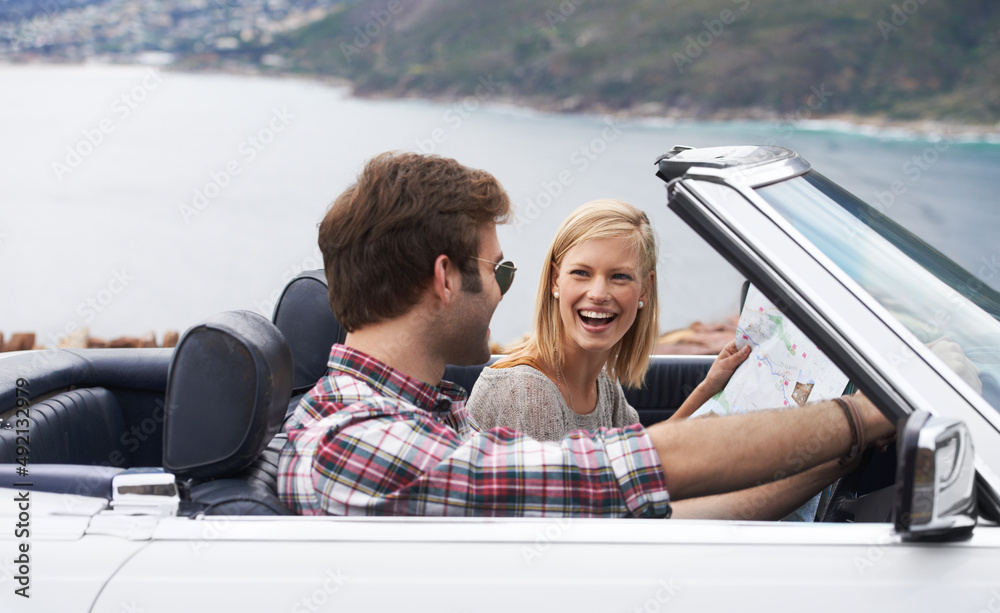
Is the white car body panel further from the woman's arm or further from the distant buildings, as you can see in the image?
the distant buildings

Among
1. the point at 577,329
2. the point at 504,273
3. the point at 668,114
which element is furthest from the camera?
the point at 668,114

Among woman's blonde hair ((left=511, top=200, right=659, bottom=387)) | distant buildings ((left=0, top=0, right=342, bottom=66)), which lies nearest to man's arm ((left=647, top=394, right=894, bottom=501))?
woman's blonde hair ((left=511, top=200, right=659, bottom=387))

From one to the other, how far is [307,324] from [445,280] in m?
0.90

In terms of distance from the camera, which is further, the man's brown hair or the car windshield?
the man's brown hair

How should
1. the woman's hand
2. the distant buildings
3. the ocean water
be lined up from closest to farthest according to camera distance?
the woman's hand < the ocean water < the distant buildings

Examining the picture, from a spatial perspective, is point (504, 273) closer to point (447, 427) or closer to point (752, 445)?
point (447, 427)

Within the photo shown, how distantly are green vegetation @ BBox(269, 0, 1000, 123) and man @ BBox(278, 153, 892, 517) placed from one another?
513 inches

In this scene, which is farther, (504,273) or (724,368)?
(724,368)

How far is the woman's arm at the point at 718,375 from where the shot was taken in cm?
211

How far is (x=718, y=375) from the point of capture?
214 centimetres

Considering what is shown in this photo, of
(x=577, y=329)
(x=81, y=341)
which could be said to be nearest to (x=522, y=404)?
(x=577, y=329)

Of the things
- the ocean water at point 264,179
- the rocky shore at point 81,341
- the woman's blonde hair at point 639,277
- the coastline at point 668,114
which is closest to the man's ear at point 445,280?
the woman's blonde hair at point 639,277

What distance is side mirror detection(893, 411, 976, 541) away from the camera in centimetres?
94

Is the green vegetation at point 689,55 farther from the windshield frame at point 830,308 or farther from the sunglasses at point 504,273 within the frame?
the windshield frame at point 830,308
